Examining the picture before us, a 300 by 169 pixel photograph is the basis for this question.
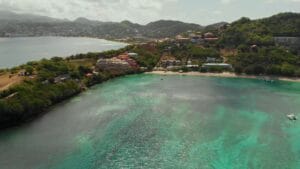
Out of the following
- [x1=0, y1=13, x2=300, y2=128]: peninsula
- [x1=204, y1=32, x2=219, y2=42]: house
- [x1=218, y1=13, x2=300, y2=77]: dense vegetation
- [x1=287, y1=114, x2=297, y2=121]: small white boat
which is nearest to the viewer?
[x1=287, y1=114, x2=297, y2=121]: small white boat

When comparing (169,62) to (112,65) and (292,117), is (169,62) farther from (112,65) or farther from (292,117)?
(292,117)

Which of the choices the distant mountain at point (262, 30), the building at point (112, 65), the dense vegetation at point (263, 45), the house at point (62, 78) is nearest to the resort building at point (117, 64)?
the building at point (112, 65)

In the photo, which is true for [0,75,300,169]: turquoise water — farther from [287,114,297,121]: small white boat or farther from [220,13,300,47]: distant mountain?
[220,13,300,47]: distant mountain

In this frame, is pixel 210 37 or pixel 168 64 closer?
pixel 168 64

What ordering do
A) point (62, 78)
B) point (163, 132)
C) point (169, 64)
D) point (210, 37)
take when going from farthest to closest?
point (210, 37) < point (169, 64) < point (62, 78) < point (163, 132)

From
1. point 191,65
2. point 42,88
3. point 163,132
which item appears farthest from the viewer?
point 191,65

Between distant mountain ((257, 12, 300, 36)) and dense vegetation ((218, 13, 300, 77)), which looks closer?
dense vegetation ((218, 13, 300, 77))

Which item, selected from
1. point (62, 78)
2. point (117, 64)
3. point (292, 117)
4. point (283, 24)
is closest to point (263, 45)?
point (283, 24)

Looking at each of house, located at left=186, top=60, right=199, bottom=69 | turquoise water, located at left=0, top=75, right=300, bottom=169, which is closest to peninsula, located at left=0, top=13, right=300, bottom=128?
house, located at left=186, top=60, right=199, bottom=69

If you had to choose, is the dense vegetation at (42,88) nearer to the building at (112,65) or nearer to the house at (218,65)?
the building at (112,65)

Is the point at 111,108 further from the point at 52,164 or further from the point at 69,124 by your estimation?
the point at 52,164
